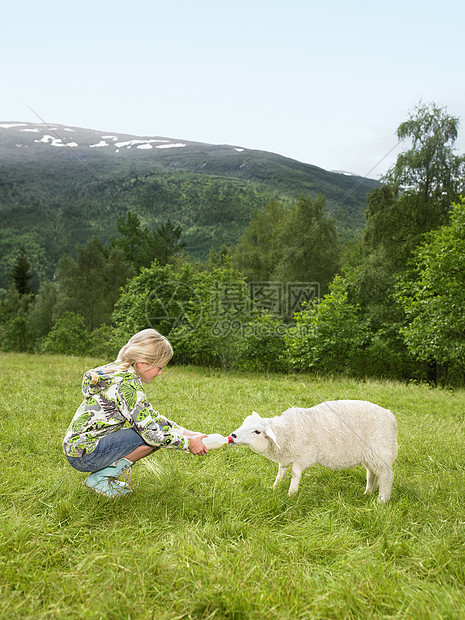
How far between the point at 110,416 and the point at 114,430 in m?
0.17

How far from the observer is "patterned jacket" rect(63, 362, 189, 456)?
12.2ft

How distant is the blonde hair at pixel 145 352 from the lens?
3910 mm

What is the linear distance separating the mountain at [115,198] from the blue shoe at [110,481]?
1783cm

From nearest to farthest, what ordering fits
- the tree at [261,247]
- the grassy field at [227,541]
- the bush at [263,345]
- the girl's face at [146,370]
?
the grassy field at [227,541] < the girl's face at [146,370] < the bush at [263,345] < the tree at [261,247]

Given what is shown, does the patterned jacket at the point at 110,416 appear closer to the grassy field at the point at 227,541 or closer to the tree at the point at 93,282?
the grassy field at the point at 227,541

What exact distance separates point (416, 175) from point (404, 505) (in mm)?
24793

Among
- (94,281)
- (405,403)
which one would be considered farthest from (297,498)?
(94,281)

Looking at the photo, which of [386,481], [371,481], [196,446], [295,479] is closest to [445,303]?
[371,481]


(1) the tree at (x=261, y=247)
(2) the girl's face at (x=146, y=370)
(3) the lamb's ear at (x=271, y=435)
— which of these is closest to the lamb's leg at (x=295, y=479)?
(3) the lamb's ear at (x=271, y=435)

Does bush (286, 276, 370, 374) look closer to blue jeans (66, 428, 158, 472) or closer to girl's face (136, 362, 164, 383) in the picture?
girl's face (136, 362, 164, 383)

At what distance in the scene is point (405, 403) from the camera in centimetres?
991

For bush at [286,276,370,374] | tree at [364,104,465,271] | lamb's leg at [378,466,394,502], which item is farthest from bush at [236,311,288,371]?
lamb's leg at [378,466,394,502]

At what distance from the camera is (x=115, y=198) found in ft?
177

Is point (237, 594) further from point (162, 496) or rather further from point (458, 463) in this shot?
point (458, 463)
